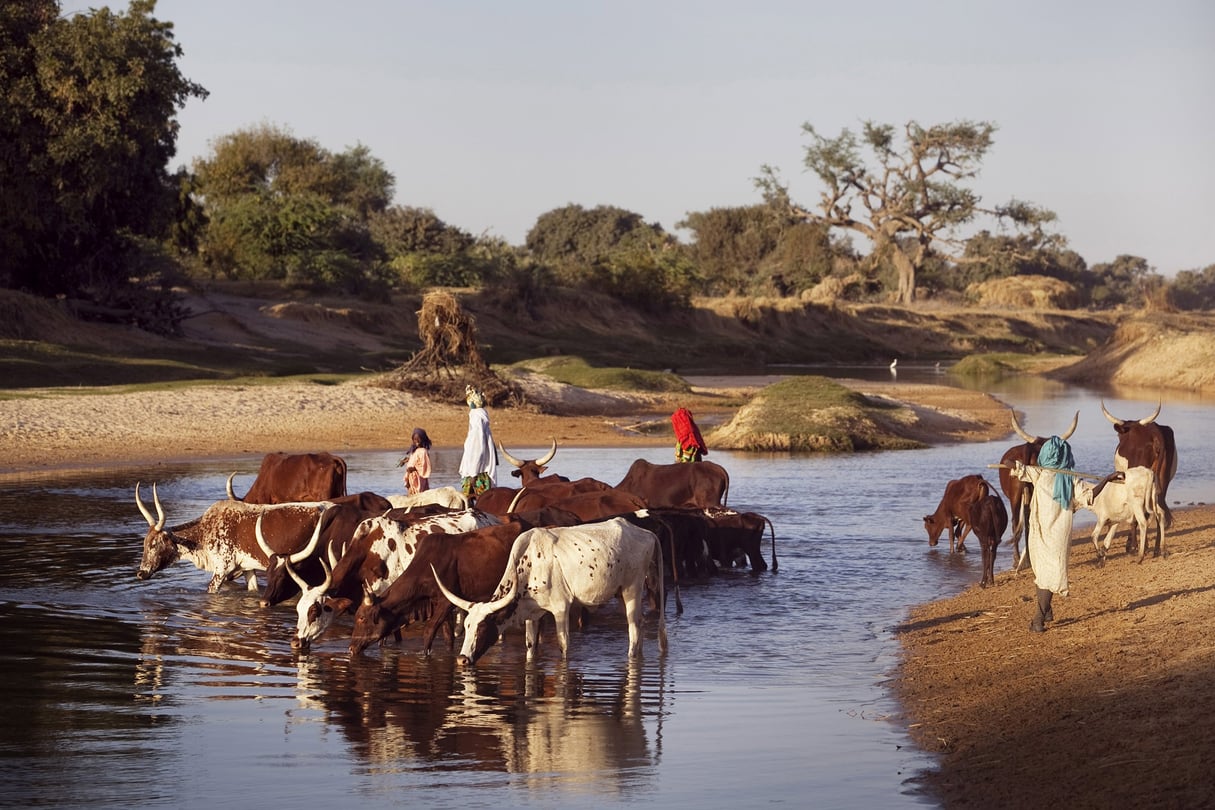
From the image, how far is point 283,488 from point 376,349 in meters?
30.4

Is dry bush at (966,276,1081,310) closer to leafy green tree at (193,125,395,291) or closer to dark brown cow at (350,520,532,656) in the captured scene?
leafy green tree at (193,125,395,291)

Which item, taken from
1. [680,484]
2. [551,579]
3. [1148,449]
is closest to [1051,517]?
[551,579]

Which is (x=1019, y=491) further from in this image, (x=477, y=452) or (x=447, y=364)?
(x=447, y=364)

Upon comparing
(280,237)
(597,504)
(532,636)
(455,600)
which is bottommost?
(532,636)

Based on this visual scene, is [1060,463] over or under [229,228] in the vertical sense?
under

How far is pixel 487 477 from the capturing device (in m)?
14.8

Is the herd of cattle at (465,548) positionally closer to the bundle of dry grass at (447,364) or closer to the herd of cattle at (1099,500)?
the herd of cattle at (1099,500)

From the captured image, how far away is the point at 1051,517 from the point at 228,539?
22.8 ft

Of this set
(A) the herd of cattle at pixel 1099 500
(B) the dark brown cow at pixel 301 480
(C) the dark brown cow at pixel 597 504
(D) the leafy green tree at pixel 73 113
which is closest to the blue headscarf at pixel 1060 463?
(A) the herd of cattle at pixel 1099 500

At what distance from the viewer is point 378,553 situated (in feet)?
37.9

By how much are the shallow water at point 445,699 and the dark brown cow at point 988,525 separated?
1.43 feet

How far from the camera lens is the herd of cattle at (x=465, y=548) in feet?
33.6

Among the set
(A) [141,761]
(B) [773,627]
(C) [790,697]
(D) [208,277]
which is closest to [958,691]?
(C) [790,697]

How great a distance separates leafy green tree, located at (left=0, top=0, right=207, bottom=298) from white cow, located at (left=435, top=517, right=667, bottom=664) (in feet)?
93.0
